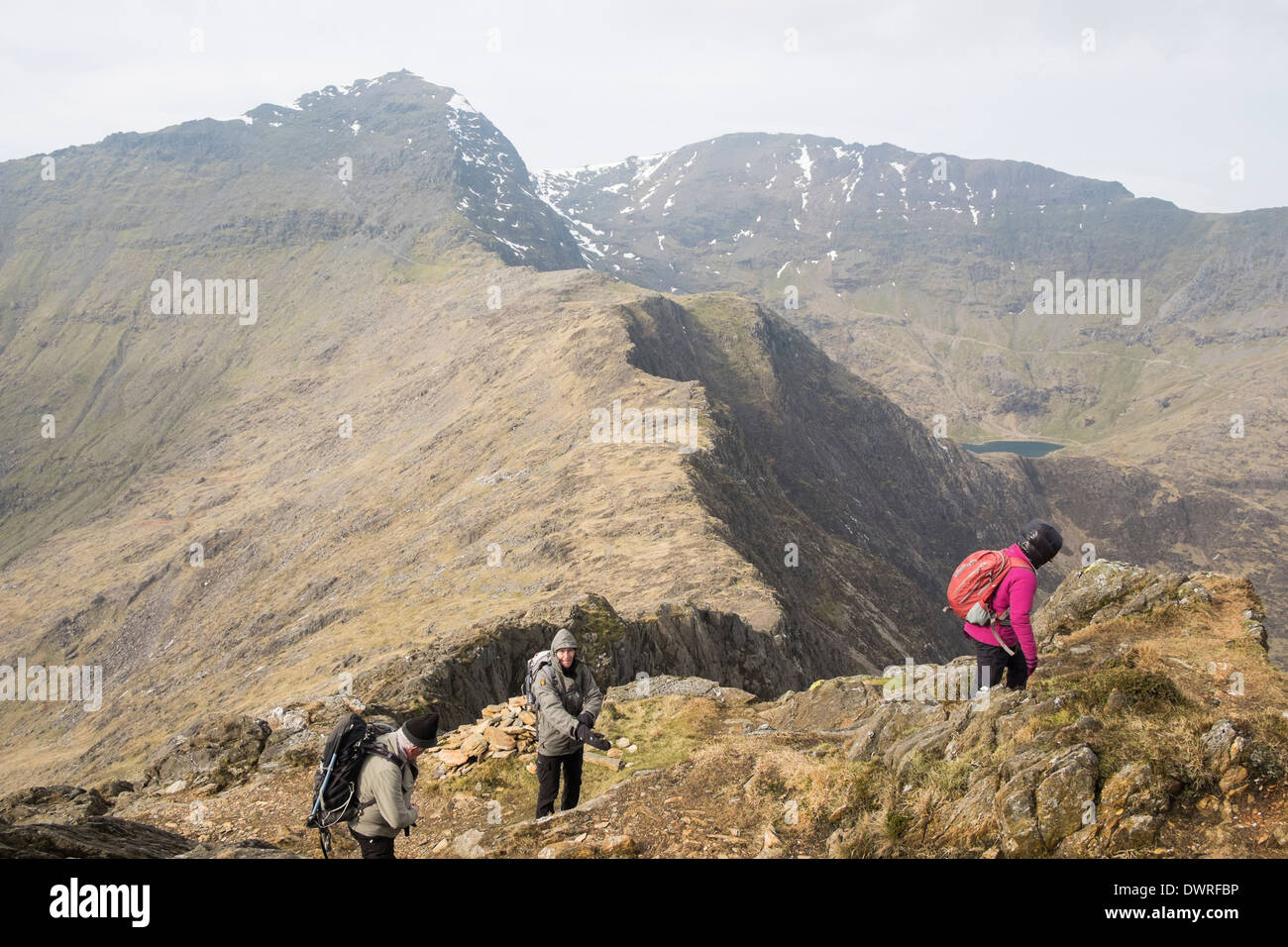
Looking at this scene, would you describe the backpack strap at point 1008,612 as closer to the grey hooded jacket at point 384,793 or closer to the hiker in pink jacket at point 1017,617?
the hiker in pink jacket at point 1017,617

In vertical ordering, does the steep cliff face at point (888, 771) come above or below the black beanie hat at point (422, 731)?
below

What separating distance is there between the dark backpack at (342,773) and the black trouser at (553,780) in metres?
4.33

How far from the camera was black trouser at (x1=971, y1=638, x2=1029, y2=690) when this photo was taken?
44.1ft

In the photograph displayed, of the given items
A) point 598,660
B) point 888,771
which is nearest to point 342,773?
point 888,771

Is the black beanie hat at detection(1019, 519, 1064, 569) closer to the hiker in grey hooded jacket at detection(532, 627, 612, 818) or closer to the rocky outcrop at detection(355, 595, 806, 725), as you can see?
the hiker in grey hooded jacket at detection(532, 627, 612, 818)

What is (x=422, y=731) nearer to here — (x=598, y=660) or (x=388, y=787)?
(x=388, y=787)

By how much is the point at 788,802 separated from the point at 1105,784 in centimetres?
503

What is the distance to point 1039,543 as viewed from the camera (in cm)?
1260

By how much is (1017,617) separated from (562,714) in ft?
24.9

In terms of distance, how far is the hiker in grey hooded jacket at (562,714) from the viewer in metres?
13.5

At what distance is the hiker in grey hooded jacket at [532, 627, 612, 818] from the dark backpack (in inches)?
137

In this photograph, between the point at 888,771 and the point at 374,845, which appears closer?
the point at 374,845

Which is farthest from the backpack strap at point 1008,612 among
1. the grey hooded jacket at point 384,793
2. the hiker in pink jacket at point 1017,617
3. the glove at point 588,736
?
the grey hooded jacket at point 384,793

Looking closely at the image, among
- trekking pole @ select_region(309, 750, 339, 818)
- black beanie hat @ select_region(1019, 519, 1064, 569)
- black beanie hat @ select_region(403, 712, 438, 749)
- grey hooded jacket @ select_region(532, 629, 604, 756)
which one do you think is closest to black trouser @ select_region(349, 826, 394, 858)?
trekking pole @ select_region(309, 750, 339, 818)
